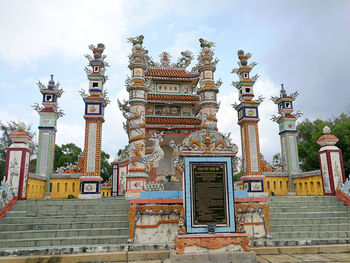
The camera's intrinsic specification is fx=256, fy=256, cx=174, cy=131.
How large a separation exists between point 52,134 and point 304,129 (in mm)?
Result: 26763

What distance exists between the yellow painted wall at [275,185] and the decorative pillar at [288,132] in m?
0.40

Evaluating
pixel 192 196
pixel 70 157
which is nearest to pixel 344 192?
pixel 192 196

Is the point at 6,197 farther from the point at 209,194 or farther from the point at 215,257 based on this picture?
the point at 215,257

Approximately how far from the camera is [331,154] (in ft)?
39.4

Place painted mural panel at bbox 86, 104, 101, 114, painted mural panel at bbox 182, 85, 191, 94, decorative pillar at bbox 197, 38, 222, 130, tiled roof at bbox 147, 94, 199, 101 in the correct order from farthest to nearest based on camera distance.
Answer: painted mural panel at bbox 182, 85, 191, 94, tiled roof at bbox 147, 94, 199, 101, decorative pillar at bbox 197, 38, 222, 130, painted mural panel at bbox 86, 104, 101, 114

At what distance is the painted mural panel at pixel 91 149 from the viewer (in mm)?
15232

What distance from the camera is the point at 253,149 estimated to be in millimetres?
17234

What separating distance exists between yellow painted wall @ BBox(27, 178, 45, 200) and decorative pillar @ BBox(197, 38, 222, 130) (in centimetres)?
1056

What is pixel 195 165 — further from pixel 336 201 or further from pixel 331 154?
pixel 331 154

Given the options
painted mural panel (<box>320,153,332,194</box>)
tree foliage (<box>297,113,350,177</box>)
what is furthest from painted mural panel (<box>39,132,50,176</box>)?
tree foliage (<box>297,113,350,177</box>)

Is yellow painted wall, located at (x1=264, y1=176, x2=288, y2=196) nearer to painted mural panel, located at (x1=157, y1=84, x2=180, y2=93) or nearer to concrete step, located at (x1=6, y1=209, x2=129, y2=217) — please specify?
painted mural panel, located at (x1=157, y1=84, x2=180, y2=93)

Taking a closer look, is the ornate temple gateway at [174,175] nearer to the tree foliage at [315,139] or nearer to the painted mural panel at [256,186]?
the painted mural panel at [256,186]

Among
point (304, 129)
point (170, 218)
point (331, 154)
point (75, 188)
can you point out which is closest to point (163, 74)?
point (75, 188)

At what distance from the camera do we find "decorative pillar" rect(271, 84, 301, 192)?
721 inches
